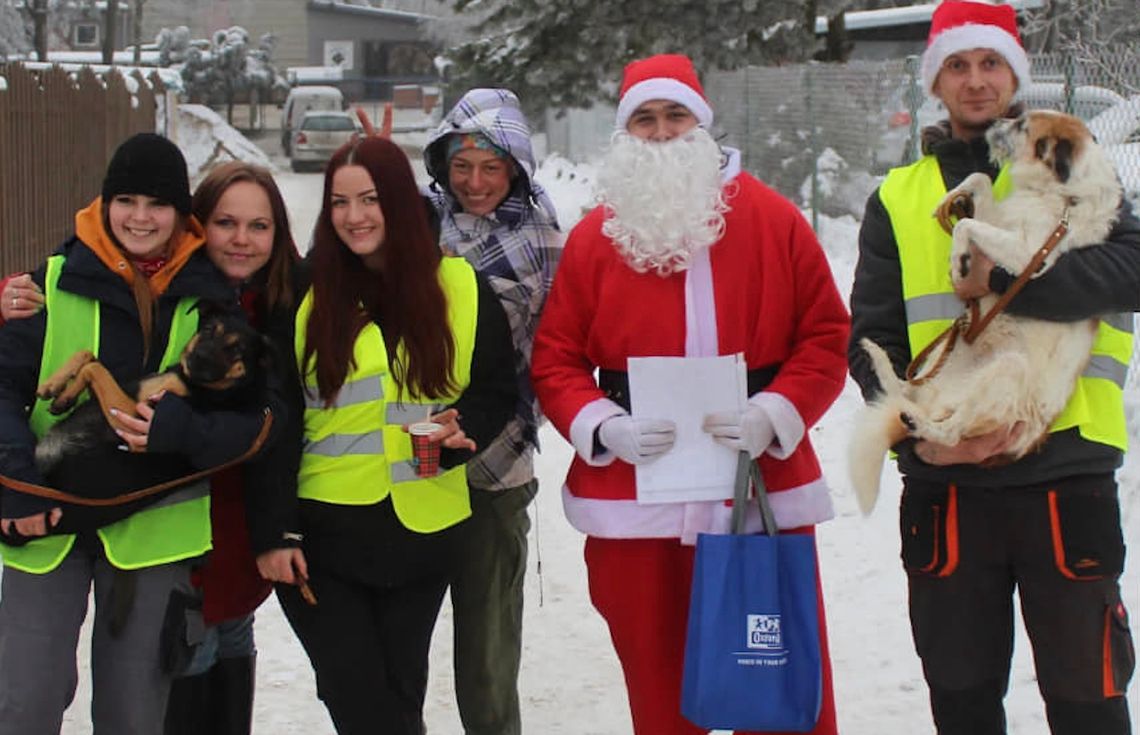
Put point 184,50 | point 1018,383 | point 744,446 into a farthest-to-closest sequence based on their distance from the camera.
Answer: point 184,50, point 744,446, point 1018,383

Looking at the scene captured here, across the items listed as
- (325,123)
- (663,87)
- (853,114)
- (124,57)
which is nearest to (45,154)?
(853,114)

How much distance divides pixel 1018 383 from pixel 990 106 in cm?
73

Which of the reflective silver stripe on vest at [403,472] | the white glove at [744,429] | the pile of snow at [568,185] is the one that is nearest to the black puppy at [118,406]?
the reflective silver stripe on vest at [403,472]

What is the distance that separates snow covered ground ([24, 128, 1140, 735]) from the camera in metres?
4.79

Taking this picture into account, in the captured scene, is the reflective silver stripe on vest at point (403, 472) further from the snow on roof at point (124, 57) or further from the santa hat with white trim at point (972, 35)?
the snow on roof at point (124, 57)

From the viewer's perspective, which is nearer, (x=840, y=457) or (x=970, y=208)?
(x=970, y=208)

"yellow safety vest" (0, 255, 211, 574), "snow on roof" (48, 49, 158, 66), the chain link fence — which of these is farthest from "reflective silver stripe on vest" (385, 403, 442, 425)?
"snow on roof" (48, 49, 158, 66)

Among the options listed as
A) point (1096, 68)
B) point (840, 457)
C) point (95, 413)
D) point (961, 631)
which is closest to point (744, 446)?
point (961, 631)

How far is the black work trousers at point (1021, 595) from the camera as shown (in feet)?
10.1

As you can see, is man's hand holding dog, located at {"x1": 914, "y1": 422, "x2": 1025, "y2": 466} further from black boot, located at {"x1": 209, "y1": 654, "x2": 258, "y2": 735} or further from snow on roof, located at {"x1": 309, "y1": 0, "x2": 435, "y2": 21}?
snow on roof, located at {"x1": 309, "y1": 0, "x2": 435, "y2": 21}

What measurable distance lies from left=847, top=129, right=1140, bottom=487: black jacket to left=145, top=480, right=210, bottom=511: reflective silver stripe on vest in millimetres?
1704

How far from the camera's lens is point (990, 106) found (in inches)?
128

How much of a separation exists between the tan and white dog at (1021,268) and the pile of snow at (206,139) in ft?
95.8

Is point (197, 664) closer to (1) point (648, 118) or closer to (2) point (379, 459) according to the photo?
(2) point (379, 459)
